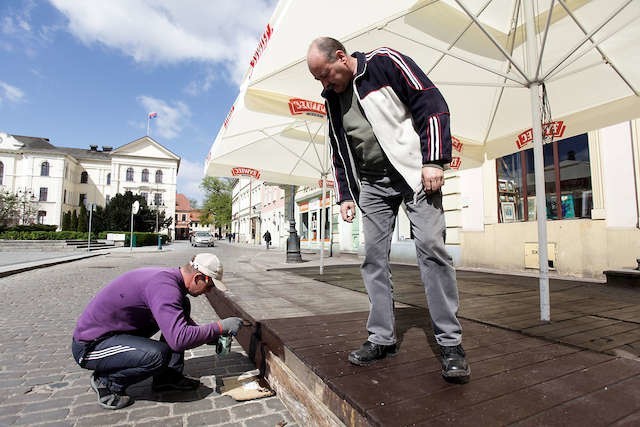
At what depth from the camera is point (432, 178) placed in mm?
1694

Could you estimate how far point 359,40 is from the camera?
436 centimetres

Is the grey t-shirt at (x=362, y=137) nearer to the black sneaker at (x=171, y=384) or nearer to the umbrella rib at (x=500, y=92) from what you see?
the black sneaker at (x=171, y=384)

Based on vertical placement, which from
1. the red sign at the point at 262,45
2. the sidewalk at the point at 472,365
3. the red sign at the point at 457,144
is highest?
the red sign at the point at 262,45

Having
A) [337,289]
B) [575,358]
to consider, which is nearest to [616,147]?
[337,289]

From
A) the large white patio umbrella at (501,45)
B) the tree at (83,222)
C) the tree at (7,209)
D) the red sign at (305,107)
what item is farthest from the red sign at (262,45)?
the tree at (7,209)

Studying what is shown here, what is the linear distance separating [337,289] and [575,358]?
3.30 metres

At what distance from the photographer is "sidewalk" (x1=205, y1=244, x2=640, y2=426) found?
1353 millimetres

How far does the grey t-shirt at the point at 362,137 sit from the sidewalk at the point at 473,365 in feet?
3.61

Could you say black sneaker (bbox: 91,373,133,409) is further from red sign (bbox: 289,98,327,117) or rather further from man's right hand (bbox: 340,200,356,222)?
red sign (bbox: 289,98,327,117)

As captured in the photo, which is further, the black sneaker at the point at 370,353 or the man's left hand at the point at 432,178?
the black sneaker at the point at 370,353

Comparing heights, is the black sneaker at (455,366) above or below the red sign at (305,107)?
below

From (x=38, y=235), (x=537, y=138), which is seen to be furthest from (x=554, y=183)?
(x=38, y=235)

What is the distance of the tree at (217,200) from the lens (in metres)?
58.8

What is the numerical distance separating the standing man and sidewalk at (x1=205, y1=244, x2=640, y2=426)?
177mm
